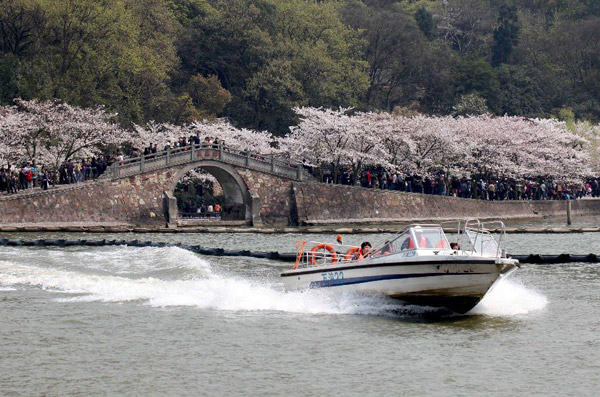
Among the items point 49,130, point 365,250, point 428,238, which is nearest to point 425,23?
point 49,130

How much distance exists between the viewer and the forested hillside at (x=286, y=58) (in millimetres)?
80438

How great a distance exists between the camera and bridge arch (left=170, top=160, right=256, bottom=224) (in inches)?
2864

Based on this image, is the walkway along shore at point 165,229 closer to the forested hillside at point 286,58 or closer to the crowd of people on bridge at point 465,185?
the crowd of people on bridge at point 465,185

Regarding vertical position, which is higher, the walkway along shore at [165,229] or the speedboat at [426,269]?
the walkway along shore at [165,229]

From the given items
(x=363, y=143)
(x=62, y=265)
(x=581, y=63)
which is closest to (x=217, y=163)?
(x=363, y=143)

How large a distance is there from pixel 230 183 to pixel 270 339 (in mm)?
49384

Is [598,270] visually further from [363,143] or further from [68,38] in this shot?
[68,38]

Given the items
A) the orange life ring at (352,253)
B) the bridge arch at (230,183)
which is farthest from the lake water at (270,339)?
the bridge arch at (230,183)

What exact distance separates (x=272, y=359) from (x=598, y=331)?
9115 mm

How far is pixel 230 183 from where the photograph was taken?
77.2 m

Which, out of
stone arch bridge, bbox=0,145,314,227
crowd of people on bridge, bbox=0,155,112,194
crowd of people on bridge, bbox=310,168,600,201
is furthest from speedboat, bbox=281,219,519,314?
crowd of people on bridge, bbox=310,168,600,201

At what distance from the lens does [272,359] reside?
26.3 m

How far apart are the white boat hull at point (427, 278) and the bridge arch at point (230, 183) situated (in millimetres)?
42215

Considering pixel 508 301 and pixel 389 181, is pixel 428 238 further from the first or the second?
pixel 389 181
